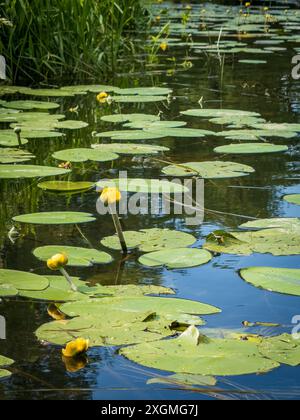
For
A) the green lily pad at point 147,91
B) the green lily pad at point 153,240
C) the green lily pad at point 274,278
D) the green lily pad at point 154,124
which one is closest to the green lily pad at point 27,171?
the green lily pad at point 153,240

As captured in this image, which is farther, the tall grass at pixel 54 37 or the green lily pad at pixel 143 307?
the tall grass at pixel 54 37

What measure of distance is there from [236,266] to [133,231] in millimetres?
369

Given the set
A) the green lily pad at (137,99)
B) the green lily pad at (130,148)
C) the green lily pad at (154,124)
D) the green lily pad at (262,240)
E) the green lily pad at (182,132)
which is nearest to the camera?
the green lily pad at (262,240)

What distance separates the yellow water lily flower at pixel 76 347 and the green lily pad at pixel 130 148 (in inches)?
68.9

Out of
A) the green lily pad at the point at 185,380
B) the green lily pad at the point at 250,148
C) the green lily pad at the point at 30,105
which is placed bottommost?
the green lily pad at the point at 185,380

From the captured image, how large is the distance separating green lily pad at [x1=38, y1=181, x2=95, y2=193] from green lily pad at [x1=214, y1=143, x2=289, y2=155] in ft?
2.11

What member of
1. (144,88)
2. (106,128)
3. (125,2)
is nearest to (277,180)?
(106,128)

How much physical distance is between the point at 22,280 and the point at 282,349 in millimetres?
668

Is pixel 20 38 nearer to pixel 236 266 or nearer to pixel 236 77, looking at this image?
pixel 236 77

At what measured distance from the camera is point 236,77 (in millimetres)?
5637

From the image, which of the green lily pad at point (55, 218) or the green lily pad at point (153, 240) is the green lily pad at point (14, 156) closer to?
the green lily pad at point (55, 218)

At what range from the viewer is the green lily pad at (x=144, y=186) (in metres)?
2.73

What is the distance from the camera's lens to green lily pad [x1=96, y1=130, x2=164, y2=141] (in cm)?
356

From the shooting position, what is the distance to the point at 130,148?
3.35m
